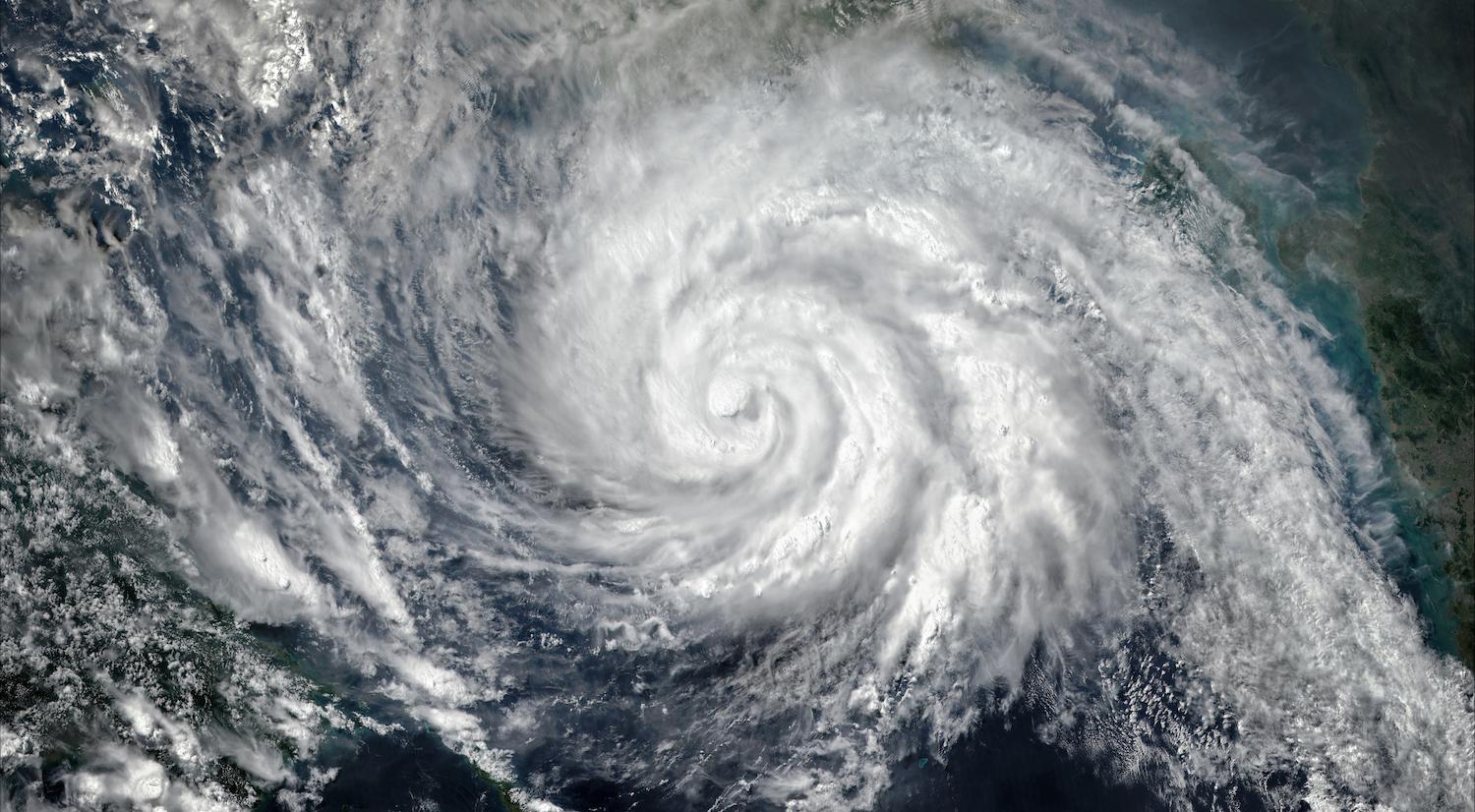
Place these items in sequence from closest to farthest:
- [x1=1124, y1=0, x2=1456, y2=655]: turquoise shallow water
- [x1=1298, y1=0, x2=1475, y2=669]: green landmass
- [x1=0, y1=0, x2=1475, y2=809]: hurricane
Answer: [x1=0, y1=0, x2=1475, y2=809]: hurricane, [x1=1298, y1=0, x2=1475, y2=669]: green landmass, [x1=1124, y1=0, x2=1456, y2=655]: turquoise shallow water

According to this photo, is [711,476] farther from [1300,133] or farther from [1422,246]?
[1422,246]

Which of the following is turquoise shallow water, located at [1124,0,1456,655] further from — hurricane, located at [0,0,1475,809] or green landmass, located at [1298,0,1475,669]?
hurricane, located at [0,0,1475,809]

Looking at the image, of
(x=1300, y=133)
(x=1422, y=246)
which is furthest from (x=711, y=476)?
(x=1422, y=246)

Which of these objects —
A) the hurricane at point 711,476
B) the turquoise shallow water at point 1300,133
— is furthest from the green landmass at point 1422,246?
the hurricane at point 711,476

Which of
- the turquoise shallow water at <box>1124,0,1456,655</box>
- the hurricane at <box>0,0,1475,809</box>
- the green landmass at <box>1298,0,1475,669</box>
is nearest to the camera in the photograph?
the hurricane at <box>0,0,1475,809</box>

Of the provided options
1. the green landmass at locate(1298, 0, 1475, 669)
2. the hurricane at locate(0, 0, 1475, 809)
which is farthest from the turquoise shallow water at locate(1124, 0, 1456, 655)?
the hurricane at locate(0, 0, 1475, 809)

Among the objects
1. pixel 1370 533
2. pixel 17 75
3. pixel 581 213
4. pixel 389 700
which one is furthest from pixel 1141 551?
pixel 17 75

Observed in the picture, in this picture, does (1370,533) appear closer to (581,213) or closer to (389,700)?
(581,213)

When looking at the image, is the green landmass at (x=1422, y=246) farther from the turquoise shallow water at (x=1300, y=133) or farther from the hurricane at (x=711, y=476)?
the hurricane at (x=711, y=476)
